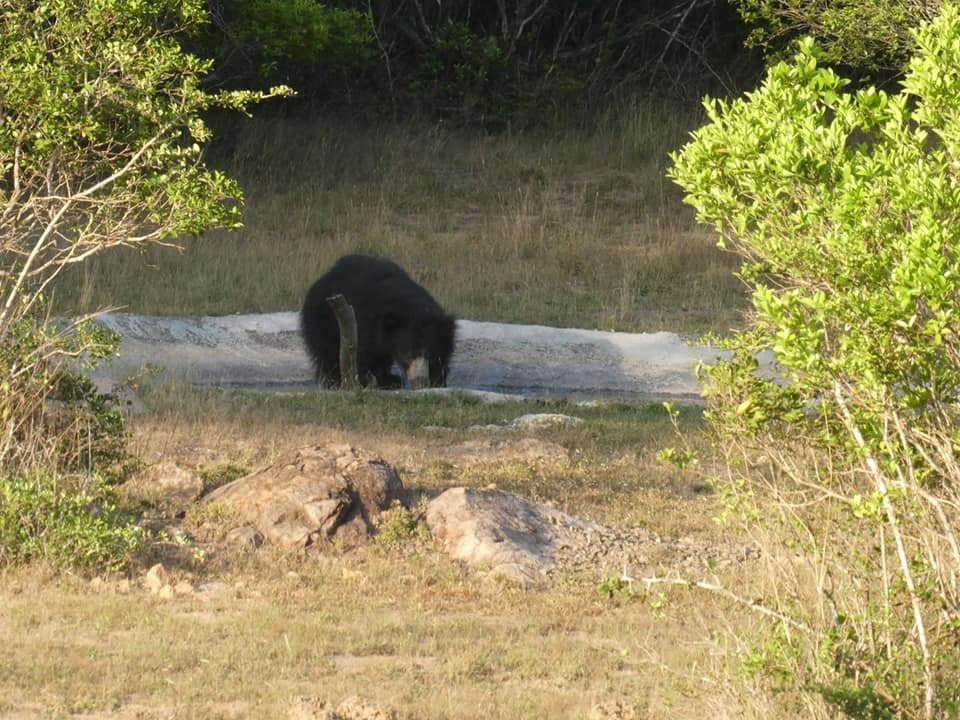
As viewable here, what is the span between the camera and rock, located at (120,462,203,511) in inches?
284

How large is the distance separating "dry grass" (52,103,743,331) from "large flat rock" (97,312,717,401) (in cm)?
80

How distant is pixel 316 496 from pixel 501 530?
84 centimetres

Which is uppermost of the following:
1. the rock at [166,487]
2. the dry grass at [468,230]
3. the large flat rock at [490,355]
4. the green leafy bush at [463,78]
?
the green leafy bush at [463,78]

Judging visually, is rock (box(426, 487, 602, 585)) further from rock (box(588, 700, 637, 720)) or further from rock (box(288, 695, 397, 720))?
rock (box(288, 695, 397, 720))

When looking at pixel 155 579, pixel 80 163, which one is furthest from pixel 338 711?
pixel 80 163

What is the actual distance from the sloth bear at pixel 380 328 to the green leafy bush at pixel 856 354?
8.16 m

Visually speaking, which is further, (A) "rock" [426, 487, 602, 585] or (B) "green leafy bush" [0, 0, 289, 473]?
(B) "green leafy bush" [0, 0, 289, 473]

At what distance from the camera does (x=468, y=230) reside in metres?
19.0

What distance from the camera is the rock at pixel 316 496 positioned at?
675cm

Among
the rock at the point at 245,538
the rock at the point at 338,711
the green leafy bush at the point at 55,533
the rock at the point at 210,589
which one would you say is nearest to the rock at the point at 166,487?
the rock at the point at 245,538

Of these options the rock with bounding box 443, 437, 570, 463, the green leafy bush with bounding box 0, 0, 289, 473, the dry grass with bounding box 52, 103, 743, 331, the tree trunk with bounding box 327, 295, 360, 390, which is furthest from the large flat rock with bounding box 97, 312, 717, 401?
the green leafy bush with bounding box 0, 0, 289, 473

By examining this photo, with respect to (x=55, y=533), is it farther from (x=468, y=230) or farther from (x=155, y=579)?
(x=468, y=230)

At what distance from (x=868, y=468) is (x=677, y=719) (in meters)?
0.98

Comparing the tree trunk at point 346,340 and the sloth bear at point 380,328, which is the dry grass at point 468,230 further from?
the tree trunk at point 346,340
